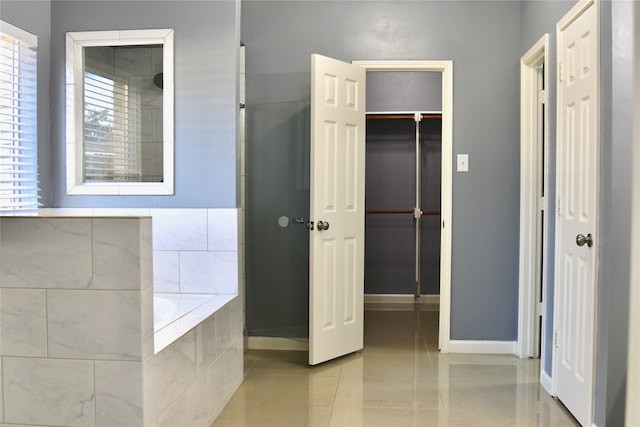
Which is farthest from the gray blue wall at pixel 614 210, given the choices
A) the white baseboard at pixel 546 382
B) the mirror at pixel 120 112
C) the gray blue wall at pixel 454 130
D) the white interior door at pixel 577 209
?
the mirror at pixel 120 112

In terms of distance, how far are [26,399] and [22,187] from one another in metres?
1.57

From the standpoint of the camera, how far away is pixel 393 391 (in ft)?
9.66

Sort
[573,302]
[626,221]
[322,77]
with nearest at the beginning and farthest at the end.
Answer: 1. [626,221]
2. [573,302]
3. [322,77]

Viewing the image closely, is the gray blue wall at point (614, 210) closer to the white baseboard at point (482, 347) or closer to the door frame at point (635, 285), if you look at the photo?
the white baseboard at point (482, 347)

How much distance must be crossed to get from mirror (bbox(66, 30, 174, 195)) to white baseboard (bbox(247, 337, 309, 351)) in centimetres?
129

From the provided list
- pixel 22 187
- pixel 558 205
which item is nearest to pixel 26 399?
pixel 22 187

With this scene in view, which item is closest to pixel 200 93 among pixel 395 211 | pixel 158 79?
pixel 158 79

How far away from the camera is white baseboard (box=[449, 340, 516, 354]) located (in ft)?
12.0

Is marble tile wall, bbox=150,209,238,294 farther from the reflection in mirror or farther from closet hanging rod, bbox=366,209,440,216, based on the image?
closet hanging rod, bbox=366,209,440,216

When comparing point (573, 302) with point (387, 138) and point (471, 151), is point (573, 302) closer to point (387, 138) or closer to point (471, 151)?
point (471, 151)

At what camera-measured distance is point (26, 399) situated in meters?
1.82

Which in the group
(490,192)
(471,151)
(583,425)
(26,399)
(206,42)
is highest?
(206,42)

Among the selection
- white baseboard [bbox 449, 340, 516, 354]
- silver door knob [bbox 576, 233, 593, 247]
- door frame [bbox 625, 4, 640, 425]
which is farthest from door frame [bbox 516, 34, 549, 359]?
door frame [bbox 625, 4, 640, 425]

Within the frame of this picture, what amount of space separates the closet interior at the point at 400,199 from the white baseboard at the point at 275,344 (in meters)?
1.70
